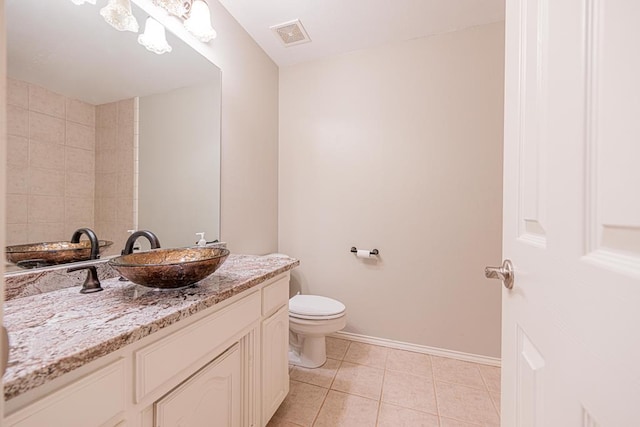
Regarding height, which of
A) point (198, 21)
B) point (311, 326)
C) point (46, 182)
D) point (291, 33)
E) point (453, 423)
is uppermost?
point (291, 33)

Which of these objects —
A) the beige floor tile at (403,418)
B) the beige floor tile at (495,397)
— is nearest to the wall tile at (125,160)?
→ the beige floor tile at (403,418)

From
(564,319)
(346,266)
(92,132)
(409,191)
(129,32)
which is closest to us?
(564,319)

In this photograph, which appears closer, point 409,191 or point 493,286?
point 493,286

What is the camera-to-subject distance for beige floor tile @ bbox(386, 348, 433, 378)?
180cm

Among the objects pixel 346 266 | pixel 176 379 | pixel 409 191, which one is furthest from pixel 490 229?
pixel 176 379

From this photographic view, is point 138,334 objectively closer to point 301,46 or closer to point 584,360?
point 584,360

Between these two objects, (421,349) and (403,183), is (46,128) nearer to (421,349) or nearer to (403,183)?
(403,183)

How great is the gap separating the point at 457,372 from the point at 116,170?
2.40 m

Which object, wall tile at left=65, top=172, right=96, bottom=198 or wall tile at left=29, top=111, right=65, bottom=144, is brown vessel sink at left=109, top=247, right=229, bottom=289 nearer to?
wall tile at left=65, top=172, right=96, bottom=198

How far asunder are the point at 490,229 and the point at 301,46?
211 centimetres

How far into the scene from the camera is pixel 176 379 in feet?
2.43

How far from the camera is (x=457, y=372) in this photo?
178 cm

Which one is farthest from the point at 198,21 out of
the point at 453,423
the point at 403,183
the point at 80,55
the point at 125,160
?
the point at 453,423

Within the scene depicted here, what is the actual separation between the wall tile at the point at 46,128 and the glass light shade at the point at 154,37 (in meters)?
0.58
